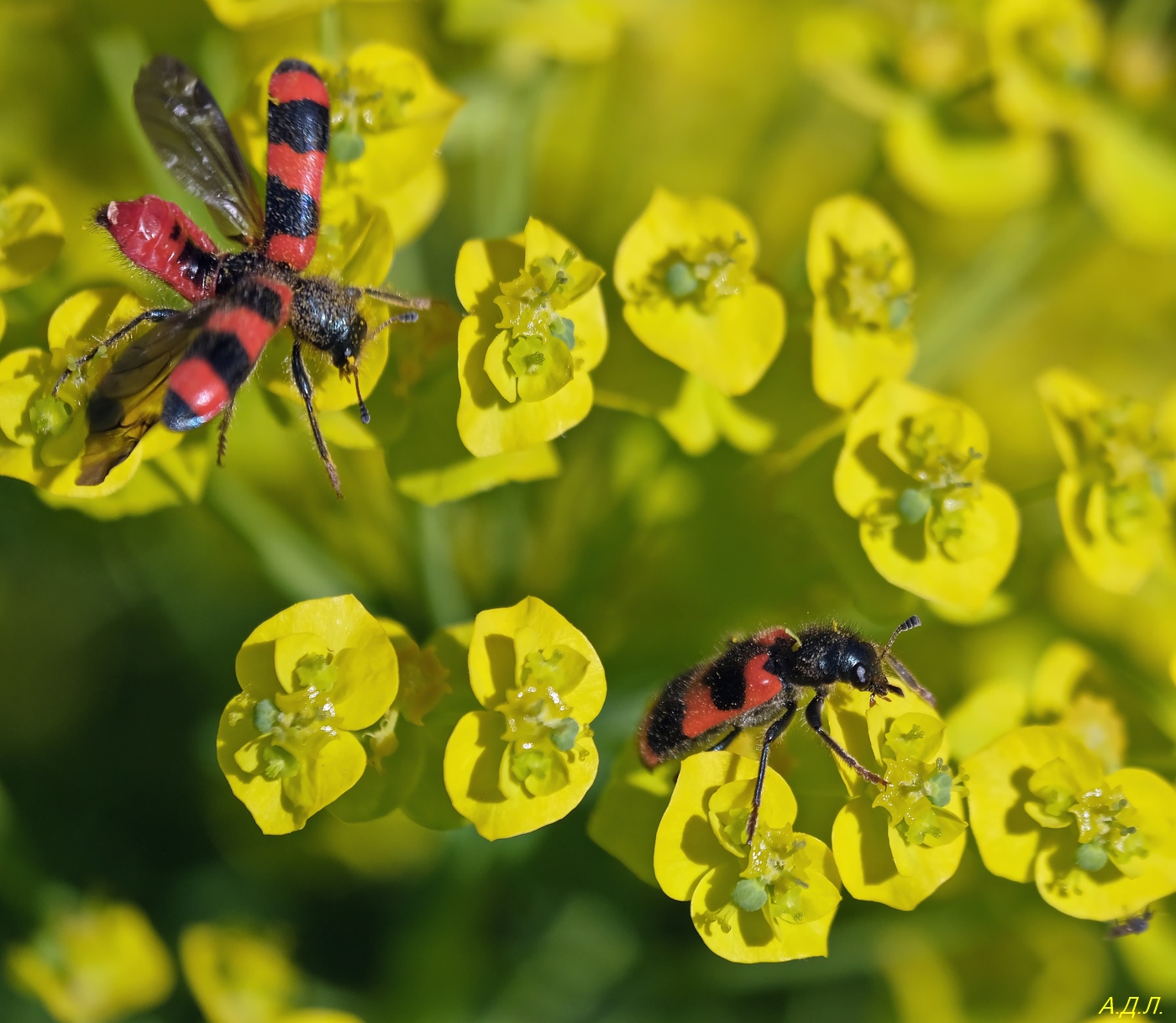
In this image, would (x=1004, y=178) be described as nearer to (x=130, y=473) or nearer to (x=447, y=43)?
(x=447, y=43)

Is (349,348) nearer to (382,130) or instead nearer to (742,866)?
(382,130)

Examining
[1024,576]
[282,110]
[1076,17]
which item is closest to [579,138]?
[1076,17]

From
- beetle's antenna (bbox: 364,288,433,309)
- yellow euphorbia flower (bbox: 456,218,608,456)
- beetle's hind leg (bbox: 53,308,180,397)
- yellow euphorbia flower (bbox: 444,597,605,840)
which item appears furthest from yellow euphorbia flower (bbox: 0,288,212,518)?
yellow euphorbia flower (bbox: 444,597,605,840)

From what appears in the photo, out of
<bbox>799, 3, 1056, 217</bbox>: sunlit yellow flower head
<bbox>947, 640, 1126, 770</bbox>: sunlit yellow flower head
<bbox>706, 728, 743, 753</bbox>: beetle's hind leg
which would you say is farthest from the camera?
<bbox>799, 3, 1056, 217</bbox>: sunlit yellow flower head

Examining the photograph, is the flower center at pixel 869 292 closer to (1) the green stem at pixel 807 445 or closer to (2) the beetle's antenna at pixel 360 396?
(1) the green stem at pixel 807 445

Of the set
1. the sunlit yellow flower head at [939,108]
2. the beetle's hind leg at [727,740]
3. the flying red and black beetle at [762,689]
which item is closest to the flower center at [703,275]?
the flying red and black beetle at [762,689]

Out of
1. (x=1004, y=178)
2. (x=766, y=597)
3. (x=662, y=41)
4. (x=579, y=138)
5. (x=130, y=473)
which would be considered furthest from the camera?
(x=662, y=41)

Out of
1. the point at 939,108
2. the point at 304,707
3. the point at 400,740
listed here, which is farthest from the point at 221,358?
the point at 939,108

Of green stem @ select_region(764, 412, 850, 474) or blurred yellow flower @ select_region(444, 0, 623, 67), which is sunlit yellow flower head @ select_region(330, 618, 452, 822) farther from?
blurred yellow flower @ select_region(444, 0, 623, 67)
